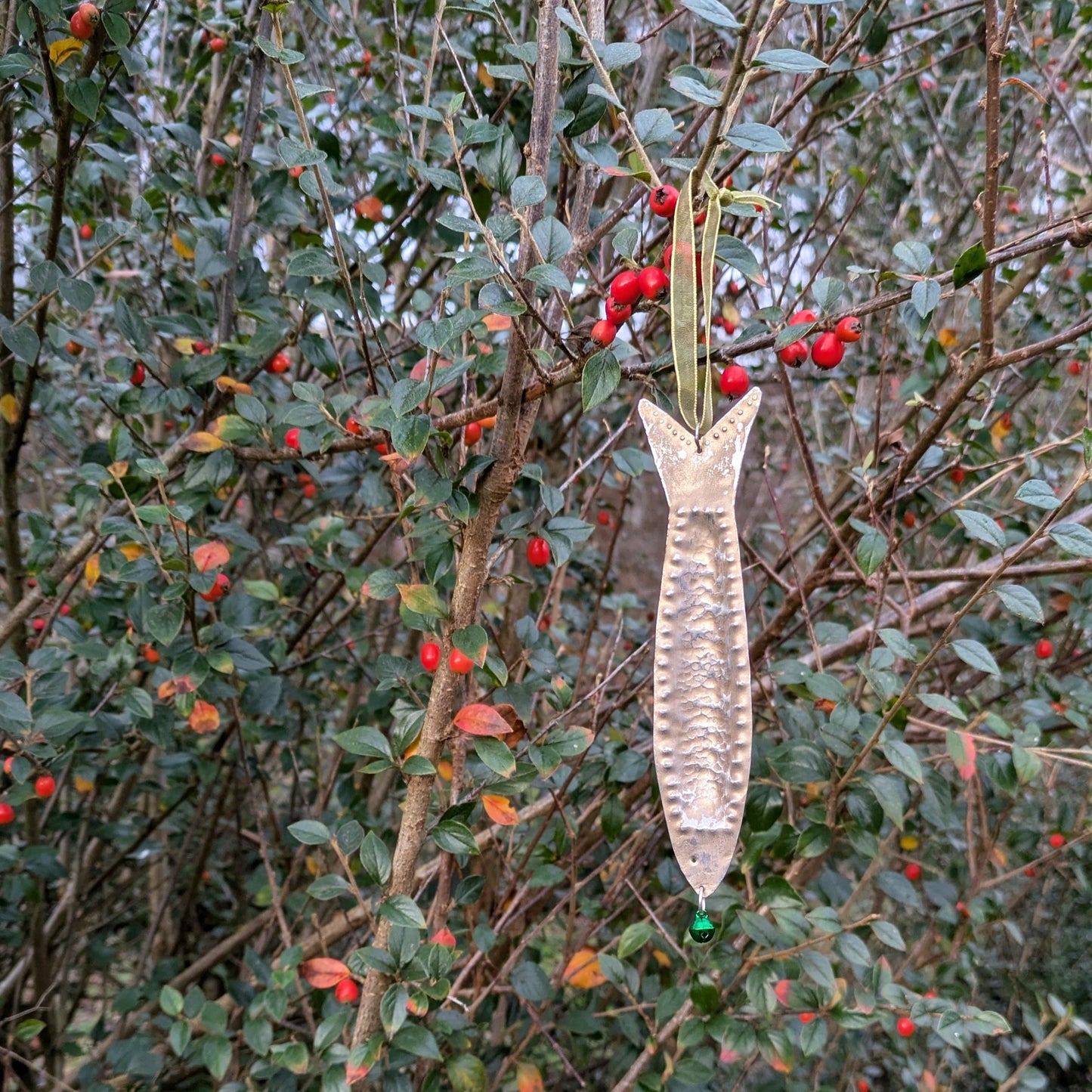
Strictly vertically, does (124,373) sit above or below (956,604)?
above

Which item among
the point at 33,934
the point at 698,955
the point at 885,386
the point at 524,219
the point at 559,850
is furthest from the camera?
the point at 885,386

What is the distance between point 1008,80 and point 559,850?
113 cm

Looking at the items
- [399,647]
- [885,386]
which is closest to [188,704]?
[399,647]

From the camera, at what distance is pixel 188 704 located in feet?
4.20

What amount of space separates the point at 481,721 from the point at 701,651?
306 mm

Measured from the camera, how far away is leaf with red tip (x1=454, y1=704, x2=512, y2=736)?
0.96 meters

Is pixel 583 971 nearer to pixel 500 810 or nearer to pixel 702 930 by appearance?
pixel 500 810

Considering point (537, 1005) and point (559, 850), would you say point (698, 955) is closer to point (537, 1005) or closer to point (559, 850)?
point (559, 850)

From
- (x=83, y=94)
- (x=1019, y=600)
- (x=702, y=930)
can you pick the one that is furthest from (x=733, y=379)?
(x=83, y=94)

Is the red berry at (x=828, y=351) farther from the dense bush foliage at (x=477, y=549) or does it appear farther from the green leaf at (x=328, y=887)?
the green leaf at (x=328, y=887)

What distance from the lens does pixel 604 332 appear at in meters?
0.82

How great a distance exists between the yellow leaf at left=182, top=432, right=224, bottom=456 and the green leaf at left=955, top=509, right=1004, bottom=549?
3.25 feet

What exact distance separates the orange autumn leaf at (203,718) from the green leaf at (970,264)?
1.15m

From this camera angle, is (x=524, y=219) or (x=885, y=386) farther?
(x=885, y=386)
